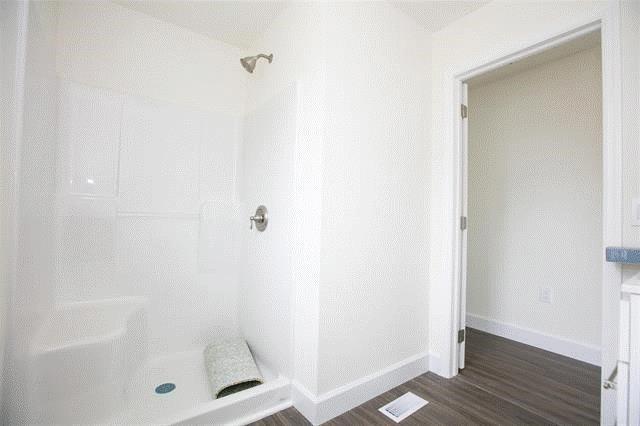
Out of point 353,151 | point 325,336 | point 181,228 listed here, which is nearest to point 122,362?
point 181,228

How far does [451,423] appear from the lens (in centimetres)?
137

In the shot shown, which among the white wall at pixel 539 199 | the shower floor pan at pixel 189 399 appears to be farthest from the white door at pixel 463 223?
the shower floor pan at pixel 189 399

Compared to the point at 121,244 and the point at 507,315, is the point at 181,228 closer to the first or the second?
the point at 121,244

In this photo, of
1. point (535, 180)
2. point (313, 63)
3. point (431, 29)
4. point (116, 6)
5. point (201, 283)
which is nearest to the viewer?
point (313, 63)

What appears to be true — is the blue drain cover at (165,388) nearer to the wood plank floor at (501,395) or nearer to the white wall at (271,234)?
the white wall at (271,234)

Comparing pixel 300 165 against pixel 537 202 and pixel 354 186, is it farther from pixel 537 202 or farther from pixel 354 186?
pixel 537 202

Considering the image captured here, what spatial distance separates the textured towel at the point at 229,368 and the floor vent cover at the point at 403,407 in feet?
2.24

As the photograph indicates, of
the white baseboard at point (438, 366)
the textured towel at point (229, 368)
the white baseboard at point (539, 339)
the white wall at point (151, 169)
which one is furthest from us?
the white baseboard at point (539, 339)

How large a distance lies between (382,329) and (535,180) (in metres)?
1.83

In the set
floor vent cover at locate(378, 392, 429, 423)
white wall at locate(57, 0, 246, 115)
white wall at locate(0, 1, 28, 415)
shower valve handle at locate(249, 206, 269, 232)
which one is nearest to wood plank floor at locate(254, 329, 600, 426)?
floor vent cover at locate(378, 392, 429, 423)

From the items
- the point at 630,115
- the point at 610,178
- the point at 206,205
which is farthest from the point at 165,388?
the point at 630,115

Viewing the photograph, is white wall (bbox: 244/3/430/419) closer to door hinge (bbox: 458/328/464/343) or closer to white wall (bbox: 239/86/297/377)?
white wall (bbox: 239/86/297/377)

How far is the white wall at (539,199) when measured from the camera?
2.09 metres

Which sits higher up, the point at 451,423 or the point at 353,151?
the point at 353,151
